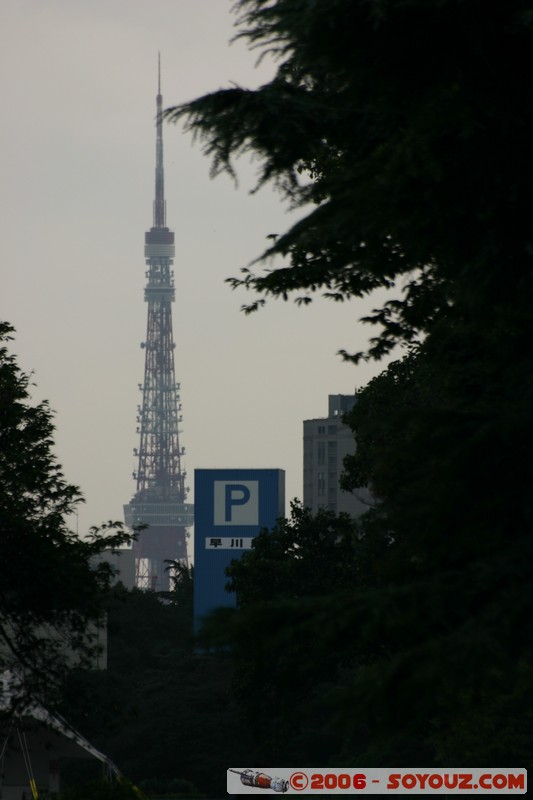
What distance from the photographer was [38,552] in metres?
24.4

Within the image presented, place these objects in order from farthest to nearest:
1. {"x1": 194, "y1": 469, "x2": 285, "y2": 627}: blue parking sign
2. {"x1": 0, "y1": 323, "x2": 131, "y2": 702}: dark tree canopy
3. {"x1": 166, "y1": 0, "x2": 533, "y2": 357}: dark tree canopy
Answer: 1. {"x1": 194, "y1": 469, "x2": 285, "y2": 627}: blue parking sign
2. {"x1": 0, "y1": 323, "x2": 131, "y2": 702}: dark tree canopy
3. {"x1": 166, "y1": 0, "x2": 533, "y2": 357}: dark tree canopy

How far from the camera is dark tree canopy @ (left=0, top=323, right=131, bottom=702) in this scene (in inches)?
960

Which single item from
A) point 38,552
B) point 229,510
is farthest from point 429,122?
point 229,510

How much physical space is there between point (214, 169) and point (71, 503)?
54.1 ft

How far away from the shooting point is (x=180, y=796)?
6331cm

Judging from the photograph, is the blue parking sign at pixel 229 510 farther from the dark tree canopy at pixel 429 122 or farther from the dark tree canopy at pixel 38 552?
the dark tree canopy at pixel 429 122

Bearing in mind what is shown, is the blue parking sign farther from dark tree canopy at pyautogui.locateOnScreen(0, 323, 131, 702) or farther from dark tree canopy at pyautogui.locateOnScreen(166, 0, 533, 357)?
dark tree canopy at pyautogui.locateOnScreen(166, 0, 533, 357)

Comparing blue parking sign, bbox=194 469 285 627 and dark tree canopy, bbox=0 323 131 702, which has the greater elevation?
blue parking sign, bbox=194 469 285 627

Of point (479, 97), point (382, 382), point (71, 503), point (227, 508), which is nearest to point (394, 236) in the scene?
point (479, 97)

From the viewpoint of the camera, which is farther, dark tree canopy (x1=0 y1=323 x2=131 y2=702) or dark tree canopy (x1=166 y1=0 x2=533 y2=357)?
dark tree canopy (x1=0 y1=323 x2=131 y2=702)

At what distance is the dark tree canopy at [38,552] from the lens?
24375 mm

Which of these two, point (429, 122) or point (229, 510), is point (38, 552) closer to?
point (429, 122)

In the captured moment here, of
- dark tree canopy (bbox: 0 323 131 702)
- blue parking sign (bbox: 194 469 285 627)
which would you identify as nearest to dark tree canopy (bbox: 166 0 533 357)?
dark tree canopy (bbox: 0 323 131 702)

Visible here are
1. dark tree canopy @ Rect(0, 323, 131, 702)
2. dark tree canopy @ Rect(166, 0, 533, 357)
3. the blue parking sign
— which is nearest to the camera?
dark tree canopy @ Rect(166, 0, 533, 357)
